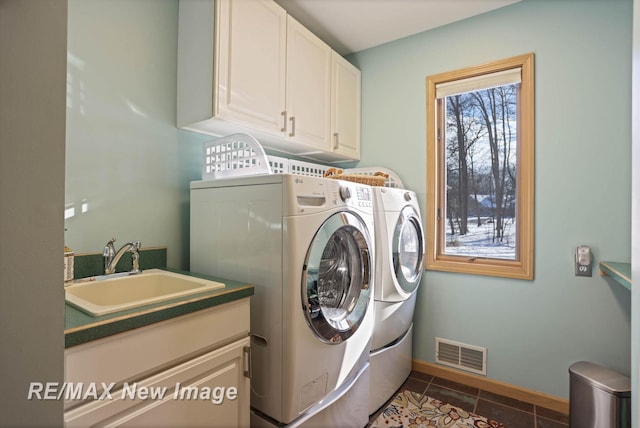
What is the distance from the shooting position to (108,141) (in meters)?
1.53

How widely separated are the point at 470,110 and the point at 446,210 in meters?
0.78

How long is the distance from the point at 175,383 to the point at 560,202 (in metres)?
2.29

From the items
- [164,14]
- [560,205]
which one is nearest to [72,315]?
[164,14]

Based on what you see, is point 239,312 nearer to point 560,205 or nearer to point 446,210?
point 446,210

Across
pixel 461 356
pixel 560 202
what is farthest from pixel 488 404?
pixel 560 202

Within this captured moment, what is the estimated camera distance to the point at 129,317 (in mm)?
896

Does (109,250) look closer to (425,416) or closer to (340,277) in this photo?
(340,277)

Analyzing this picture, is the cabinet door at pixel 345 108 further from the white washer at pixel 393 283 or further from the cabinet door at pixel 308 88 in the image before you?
the white washer at pixel 393 283

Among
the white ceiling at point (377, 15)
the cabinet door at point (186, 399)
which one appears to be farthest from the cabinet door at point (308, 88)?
the cabinet door at point (186, 399)

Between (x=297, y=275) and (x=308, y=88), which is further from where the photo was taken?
(x=308, y=88)

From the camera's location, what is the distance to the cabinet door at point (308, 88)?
6.63 ft

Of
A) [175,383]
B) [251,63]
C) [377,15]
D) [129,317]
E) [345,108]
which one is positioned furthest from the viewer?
[345,108]

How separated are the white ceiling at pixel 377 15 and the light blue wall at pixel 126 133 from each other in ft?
3.00

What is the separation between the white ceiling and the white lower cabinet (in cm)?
200
